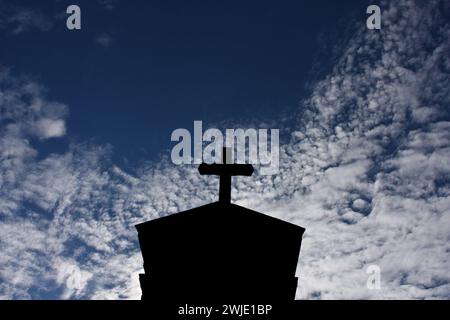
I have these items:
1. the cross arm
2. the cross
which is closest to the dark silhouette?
the cross

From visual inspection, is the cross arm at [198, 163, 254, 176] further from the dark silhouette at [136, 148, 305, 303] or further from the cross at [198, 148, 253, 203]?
the dark silhouette at [136, 148, 305, 303]

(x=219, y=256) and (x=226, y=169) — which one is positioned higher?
(x=226, y=169)

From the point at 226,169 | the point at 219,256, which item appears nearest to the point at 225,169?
the point at 226,169

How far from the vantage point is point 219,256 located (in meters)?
6.45

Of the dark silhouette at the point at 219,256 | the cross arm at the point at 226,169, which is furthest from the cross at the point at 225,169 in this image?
the dark silhouette at the point at 219,256

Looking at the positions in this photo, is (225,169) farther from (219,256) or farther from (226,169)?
(219,256)

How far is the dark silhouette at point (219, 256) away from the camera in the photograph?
6.20 meters

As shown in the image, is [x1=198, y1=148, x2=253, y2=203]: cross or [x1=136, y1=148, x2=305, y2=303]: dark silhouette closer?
[x1=136, y1=148, x2=305, y2=303]: dark silhouette

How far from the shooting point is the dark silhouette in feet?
20.3

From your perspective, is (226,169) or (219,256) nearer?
(219,256)
